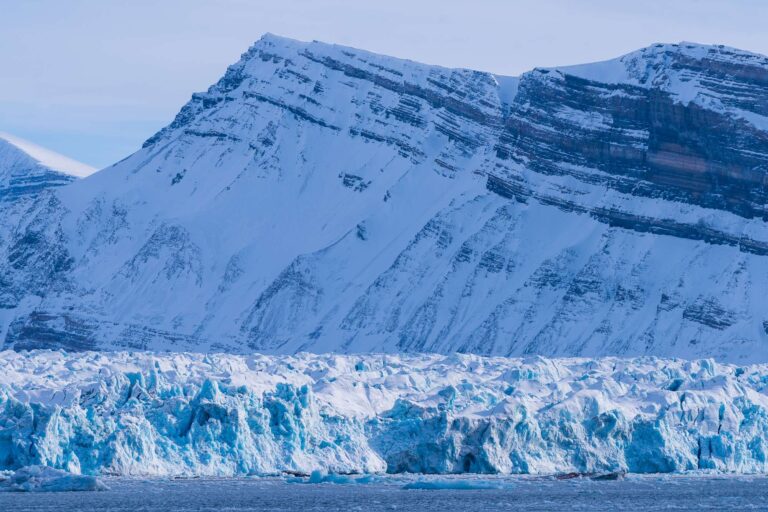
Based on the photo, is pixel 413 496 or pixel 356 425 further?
pixel 356 425

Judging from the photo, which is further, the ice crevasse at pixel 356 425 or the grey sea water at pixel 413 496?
the ice crevasse at pixel 356 425

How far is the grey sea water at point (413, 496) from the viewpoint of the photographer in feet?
310

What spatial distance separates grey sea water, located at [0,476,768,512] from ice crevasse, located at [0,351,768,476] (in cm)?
195

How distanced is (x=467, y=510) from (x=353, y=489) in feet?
41.5

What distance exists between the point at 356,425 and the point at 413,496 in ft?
34.0

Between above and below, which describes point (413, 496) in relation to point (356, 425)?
below

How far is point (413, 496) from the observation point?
328 ft

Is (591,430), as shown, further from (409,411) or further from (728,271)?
(728,271)

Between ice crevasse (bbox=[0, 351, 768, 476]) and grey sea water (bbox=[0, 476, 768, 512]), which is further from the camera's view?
ice crevasse (bbox=[0, 351, 768, 476])

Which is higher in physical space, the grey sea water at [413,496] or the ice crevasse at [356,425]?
the ice crevasse at [356,425]

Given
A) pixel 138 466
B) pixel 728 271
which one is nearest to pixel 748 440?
pixel 138 466

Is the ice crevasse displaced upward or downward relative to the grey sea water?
upward

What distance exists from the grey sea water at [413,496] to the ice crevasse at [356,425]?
1.95 metres

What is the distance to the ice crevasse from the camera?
103 metres
